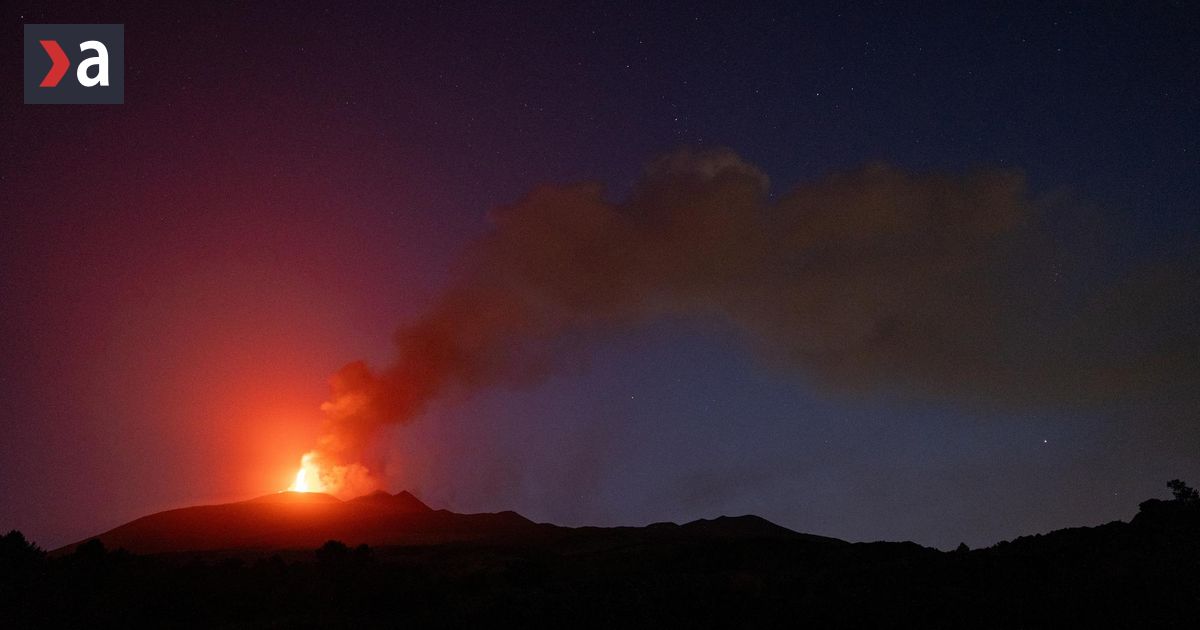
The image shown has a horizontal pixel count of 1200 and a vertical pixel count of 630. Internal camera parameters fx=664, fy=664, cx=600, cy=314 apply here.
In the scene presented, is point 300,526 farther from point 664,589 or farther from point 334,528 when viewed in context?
point 664,589

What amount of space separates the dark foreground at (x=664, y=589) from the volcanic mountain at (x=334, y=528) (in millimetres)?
43442

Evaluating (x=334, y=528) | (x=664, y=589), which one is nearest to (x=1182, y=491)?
(x=664, y=589)

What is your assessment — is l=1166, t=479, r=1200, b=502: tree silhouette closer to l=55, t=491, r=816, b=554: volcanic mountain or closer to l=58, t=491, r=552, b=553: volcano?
l=55, t=491, r=816, b=554: volcanic mountain

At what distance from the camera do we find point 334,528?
363ft

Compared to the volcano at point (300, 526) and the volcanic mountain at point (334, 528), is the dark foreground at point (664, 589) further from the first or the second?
the volcano at point (300, 526)

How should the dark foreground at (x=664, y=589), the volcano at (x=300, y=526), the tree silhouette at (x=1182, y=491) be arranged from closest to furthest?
the dark foreground at (x=664, y=589) < the tree silhouette at (x=1182, y=491) < the volcano at (x=300, y=526)

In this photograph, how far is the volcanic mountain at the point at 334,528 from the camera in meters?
99.2

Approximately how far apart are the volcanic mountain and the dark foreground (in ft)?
143

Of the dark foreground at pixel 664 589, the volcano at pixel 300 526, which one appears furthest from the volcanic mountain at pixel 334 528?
the dark foreground at pixel 664 589

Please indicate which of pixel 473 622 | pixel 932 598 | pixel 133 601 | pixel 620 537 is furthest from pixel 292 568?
pixel 620 537

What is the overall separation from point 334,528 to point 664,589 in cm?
9214

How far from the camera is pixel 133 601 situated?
38.8 meters

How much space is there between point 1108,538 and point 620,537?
60192mm

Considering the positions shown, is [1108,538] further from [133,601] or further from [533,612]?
[133,601]
